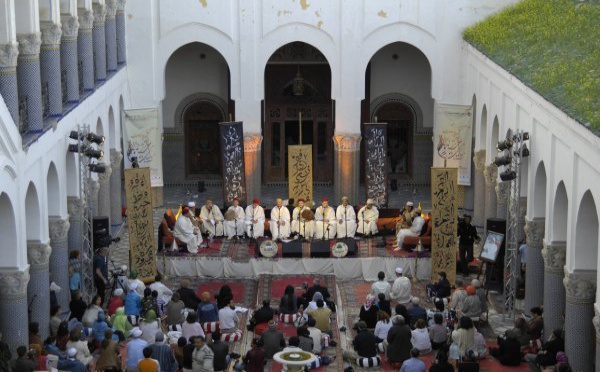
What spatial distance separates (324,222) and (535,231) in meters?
5.90

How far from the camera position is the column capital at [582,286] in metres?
22.1

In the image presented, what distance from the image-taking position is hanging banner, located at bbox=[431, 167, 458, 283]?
27422mm

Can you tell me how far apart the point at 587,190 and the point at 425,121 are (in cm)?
1568

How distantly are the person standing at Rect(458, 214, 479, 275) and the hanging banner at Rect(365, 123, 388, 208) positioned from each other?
3666 millimetres

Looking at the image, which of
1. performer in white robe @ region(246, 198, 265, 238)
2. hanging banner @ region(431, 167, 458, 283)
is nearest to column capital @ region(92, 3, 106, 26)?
performer in white robe @ region(246, 198, 265, 238)

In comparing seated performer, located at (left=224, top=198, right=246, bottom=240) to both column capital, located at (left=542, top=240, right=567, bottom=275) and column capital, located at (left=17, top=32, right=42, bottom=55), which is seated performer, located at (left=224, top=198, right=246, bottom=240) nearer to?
column capital, located at (left=17, top=32, right=42, bottom=55)

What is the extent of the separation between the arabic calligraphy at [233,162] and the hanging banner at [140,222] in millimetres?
4177

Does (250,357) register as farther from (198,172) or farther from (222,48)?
(198,172)

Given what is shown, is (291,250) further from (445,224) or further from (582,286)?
(582,286)

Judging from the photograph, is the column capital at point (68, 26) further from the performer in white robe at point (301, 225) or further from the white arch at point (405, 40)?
the white arch at point (405, 40)

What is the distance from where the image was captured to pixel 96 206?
30.4 meters

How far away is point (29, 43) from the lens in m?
23.5

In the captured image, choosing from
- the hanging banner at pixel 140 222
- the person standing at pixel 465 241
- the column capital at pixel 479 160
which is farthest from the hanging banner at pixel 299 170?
the hanging banner at pixel 140 222

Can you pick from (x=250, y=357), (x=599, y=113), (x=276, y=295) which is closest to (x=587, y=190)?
(x=599, y=113)
